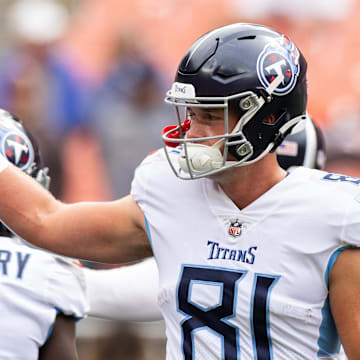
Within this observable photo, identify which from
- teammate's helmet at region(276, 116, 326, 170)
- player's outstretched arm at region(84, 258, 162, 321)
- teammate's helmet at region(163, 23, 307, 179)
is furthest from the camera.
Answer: teammate's helmet at region(276, 116, 326, 170)

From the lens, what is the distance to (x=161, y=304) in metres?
3.06

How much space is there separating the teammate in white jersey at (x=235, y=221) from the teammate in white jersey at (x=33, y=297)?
0.30 metres

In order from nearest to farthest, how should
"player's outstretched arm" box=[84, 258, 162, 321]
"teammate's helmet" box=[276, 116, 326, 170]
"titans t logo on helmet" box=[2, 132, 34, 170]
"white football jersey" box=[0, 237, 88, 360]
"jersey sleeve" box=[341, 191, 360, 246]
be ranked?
"jersey sleeve" box=[341, 191, 360, 246] → "white football jersey" box=[0, 237, 88, 360] → "titans t logo on helmet" box=[2, 132, 34, 170] → "player's outstretched arm" box=[84, 258, 162, 321] → "teammate's helmet" box=[276, 116, 326, 170]

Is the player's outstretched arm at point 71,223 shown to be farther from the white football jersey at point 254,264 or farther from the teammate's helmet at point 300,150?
the teammate's helmet at point 300,150

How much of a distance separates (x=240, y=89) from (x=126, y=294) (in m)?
1.31

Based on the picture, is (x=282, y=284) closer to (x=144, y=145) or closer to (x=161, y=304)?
(x=161, y=304)

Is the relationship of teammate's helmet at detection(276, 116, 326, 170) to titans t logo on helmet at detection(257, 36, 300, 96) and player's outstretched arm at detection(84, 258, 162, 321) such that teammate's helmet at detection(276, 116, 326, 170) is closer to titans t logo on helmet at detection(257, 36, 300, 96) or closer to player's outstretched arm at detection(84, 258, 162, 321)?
player's outstretched arm at detection(84, 258, 162, 321)

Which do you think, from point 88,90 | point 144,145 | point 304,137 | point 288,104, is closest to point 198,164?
point 288,104

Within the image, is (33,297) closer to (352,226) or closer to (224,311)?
(224,311)

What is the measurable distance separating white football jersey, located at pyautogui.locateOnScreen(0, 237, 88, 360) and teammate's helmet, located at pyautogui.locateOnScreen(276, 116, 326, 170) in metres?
1.23

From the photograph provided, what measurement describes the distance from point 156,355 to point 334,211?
349cm

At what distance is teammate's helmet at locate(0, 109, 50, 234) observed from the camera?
3.48m

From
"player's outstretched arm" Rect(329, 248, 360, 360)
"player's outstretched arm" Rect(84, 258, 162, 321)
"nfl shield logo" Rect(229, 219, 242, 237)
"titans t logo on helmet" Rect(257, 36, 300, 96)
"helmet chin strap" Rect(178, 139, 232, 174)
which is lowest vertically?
"player's outstretched arm" Rect(84, 258, 162, 321)

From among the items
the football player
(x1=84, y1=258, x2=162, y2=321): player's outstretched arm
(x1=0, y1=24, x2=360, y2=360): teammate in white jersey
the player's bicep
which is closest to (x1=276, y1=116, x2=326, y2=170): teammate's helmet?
the football player
